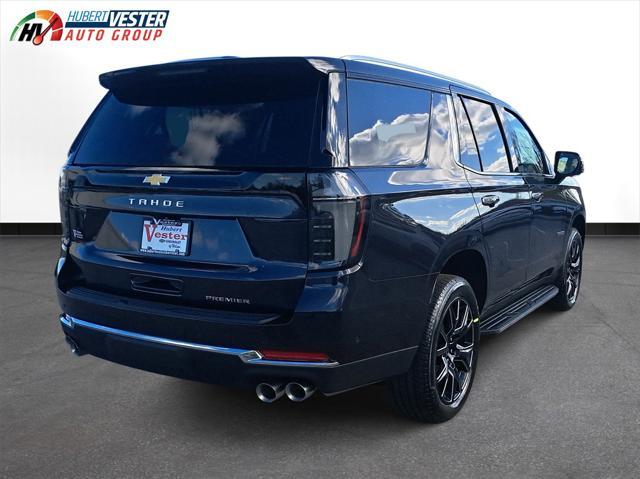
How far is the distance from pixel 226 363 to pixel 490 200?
6.44 feet

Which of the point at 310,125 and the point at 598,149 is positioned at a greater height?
the point at 310,125

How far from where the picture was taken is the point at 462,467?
281 cm

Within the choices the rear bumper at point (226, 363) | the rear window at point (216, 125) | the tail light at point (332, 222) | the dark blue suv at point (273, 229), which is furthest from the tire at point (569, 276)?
the rear window at point (216, 125)

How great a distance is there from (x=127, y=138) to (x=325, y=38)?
767cm

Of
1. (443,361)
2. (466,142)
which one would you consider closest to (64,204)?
(443,361)

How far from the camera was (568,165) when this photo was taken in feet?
16.7

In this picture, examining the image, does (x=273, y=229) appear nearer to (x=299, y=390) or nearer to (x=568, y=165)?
(x=299, y=390)

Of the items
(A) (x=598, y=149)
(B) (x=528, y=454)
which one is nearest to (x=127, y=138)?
(B) (x=528, y=454)

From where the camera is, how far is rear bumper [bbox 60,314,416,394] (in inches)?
104

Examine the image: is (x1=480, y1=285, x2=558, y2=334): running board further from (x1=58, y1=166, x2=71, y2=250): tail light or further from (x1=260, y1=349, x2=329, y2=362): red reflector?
(x1=58, y1=166, x2=71, y2=250): tail light

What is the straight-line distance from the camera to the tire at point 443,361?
3.10 metres

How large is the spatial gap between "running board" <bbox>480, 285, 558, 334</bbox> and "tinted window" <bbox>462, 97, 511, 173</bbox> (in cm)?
99

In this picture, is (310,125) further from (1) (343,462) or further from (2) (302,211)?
(1) (343,462)

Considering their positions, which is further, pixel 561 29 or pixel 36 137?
pixel 36 137
